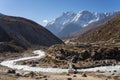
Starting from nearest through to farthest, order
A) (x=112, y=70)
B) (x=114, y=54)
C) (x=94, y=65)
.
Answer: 1. (x=112, y=70)
2. (x=94, y=65)
3. (x=114, y=54)

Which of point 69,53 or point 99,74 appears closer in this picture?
point 99,74

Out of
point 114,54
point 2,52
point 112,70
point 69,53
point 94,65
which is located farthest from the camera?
point 2,52

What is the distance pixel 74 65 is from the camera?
265 ft

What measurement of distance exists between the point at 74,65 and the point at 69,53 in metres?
12.0

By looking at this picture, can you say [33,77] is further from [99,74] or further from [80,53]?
[80,53]

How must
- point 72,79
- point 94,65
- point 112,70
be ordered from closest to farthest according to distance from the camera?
point 72,79 < point 112,70 < point 94,65

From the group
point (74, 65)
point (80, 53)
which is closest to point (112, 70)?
point (74, 65)

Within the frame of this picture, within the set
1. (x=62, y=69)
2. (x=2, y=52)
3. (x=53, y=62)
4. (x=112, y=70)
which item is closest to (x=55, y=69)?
(x=62, y=69)

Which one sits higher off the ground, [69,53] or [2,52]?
[2,52]

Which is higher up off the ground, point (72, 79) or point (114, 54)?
point (114, 54)

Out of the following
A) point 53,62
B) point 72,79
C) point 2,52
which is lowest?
point 72,79

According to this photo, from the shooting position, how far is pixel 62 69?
8031 centimetres

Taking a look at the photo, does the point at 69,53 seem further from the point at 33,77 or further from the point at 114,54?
the point at 33,77

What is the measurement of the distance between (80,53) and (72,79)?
27.9m
